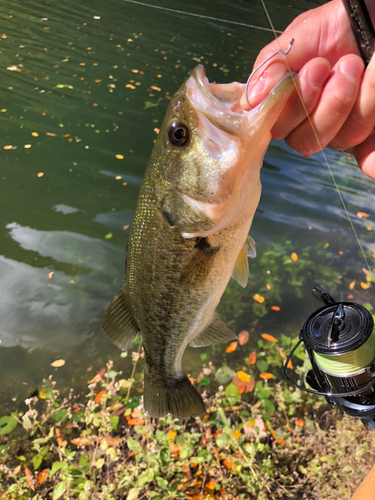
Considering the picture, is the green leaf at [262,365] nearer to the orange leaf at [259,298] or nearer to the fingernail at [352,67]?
the orange leaf at [259,298]

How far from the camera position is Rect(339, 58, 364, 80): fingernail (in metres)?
1.53

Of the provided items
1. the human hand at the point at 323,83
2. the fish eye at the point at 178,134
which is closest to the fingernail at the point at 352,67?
the human hand at the point at 323,83

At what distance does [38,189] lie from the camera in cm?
557

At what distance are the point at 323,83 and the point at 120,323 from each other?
154 cm

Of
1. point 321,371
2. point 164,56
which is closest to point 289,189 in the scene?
point 321,371

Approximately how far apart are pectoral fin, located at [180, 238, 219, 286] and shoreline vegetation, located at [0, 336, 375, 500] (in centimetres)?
167

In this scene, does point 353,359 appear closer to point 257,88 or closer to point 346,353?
point 346,353

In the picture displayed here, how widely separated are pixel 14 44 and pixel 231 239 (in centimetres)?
1041

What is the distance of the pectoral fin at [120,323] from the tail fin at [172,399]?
0.27 m

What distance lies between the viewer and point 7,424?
3.15 m

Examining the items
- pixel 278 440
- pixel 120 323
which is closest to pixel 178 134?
pixel 120 323

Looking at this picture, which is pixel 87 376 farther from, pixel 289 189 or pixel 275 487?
pixel 289 189

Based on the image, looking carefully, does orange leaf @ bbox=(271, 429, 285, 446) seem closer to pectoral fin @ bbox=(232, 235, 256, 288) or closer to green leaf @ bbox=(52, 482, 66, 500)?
green leaf @ bbox=(52, 482, 66, 500)

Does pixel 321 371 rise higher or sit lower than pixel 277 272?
higher
